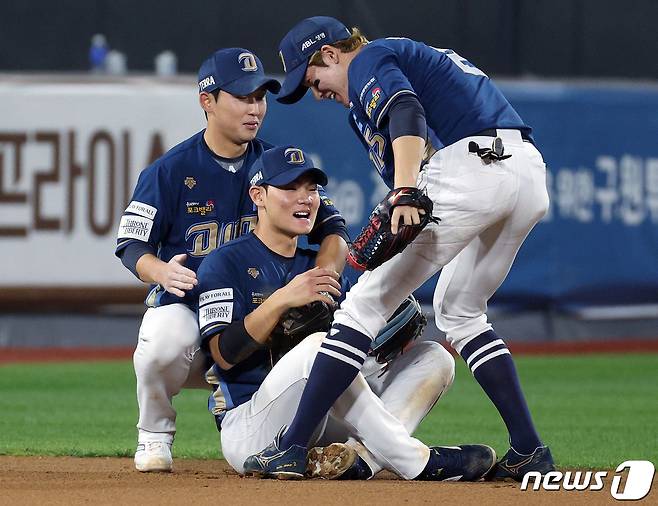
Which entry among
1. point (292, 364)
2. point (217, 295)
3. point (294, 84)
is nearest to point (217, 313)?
point (217, 295)

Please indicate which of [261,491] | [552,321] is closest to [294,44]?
[261,491]

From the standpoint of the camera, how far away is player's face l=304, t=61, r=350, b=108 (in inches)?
175

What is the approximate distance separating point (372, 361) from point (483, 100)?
40.4 inches

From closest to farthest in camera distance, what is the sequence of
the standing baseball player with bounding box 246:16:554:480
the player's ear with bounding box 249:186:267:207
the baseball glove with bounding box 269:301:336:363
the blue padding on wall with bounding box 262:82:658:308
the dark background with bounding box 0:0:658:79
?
1. the standing baseball player with bounding box 246:16:554:480
2. the baseball glove with bounding box 269:301:336:363
3. the player's ear with bounding box 249:186:267:207
4. the blue padding on wall with bounding box 262:82:658:308
5. the dark background with bounding box 0:0:658:79

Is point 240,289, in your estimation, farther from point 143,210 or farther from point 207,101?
point 207,101

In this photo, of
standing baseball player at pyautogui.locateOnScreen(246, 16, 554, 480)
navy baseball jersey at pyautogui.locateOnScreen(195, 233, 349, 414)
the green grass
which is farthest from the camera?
the green grass

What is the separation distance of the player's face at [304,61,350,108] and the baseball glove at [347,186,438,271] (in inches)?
23.1

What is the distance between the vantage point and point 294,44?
4.46m

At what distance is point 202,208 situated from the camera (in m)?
4.95

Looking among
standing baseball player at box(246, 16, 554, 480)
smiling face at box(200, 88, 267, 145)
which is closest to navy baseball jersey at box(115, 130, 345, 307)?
smiling face at box(200, 88, 267, 145)

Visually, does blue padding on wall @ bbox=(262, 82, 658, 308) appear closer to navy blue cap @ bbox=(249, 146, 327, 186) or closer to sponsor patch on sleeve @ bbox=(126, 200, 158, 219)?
sponsor patch on sleeve @ bbox=(126, 200, 158, 219)

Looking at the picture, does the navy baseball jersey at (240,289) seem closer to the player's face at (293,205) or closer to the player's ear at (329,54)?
the player's face at (293,205)

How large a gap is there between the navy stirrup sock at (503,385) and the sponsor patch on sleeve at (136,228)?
4.15 feet

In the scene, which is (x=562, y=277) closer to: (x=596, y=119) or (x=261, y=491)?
(x=596, y=119)
